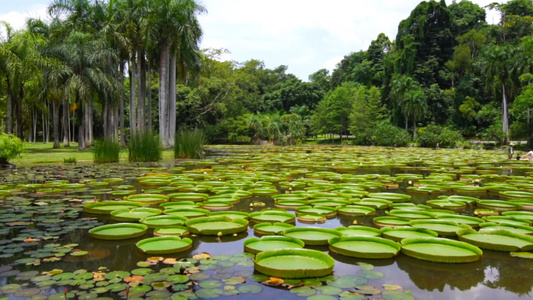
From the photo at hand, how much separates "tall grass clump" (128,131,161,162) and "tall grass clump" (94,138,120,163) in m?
0.59

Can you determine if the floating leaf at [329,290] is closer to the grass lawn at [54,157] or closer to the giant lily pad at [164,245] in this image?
the giant lily pad at [164,245]

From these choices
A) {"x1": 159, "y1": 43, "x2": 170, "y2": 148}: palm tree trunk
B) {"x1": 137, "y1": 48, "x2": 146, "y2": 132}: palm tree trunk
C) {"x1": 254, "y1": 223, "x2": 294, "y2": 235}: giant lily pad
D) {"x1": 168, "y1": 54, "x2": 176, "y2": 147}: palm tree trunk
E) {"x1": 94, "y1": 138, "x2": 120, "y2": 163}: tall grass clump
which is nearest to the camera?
{"x1": 254, "y1": 223, "x2": 294, "y2": 235}: giant lily pad

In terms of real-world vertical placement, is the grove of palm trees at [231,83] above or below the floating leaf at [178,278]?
above

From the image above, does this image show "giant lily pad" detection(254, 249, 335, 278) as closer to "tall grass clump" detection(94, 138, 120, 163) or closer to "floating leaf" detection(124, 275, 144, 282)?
"floating leaf" detection(124, 275, 144, 282)

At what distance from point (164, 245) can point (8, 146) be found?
9968 millimetres

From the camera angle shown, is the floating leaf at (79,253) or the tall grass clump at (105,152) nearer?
the floating leaf at (79,253)

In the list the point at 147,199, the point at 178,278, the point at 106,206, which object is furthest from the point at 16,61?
the point at 178,278

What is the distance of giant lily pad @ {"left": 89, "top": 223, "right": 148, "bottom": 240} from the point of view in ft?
13.4

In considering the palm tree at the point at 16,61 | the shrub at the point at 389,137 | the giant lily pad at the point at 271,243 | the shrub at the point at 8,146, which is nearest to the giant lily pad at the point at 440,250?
the giant lily pad at the point at 271,243

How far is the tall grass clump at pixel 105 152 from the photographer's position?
13.6m

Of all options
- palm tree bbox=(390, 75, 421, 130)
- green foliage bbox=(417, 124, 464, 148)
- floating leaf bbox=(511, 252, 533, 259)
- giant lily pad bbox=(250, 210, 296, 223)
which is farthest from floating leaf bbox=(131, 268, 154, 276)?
palm tree bbox=(390, 75, 421, 130)

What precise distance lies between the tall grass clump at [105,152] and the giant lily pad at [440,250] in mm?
12335

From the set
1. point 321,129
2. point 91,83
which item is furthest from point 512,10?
point 91,83

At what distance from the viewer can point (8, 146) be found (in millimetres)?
10969
